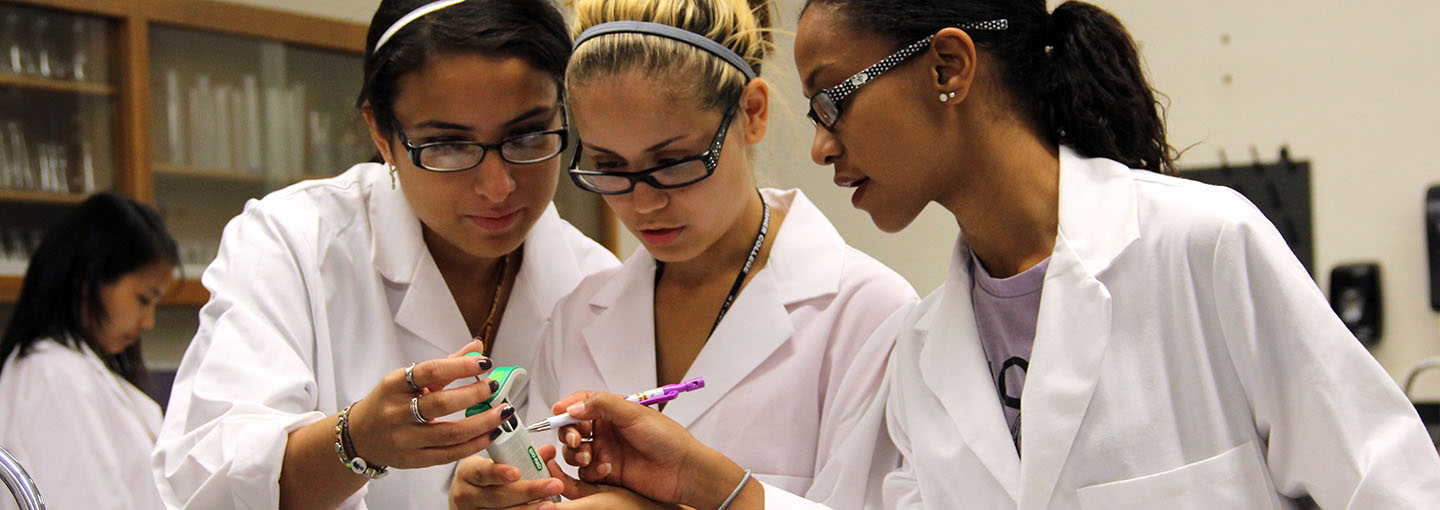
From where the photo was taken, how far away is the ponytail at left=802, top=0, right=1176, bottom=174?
1391 mm

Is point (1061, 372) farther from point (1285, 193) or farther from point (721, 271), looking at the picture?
point (1285, 193)

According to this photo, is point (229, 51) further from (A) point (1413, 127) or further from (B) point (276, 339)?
(A) point (1413, 127)

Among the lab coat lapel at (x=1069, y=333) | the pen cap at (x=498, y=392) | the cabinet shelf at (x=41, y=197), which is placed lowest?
the cabinet shelf at (x=41, y=197)

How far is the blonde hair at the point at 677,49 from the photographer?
1.64 m

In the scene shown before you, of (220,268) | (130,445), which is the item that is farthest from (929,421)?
(130,445)

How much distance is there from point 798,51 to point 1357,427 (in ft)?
2.47

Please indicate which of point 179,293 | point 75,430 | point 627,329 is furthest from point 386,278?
point 179,293

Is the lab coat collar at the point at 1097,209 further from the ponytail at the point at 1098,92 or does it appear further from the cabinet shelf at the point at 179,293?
the cabinet shelf at the point at 179,293

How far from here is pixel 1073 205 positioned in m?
1.37

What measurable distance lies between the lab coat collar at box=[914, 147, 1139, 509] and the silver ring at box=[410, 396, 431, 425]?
65cm

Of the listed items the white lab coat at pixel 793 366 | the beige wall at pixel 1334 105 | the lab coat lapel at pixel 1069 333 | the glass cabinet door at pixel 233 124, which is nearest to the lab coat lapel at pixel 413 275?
the white lab coat at pixel 793 366

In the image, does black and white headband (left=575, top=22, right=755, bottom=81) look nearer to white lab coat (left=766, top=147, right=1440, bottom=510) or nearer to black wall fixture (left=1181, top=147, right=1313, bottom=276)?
white lab coat (left=766, top=147, right=1440, bottom=510)

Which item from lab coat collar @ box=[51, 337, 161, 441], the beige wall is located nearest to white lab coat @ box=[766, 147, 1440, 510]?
the beige wall

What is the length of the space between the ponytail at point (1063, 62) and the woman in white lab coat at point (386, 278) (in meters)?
0.54
